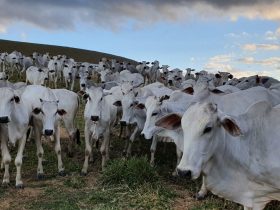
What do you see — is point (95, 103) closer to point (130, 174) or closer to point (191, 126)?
point (130, 174)

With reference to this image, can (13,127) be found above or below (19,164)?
above

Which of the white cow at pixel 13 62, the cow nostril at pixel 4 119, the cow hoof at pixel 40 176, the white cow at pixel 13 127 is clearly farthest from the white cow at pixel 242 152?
the white cow at pixel 13 62

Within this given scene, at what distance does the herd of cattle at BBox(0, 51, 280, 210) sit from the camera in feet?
18.9

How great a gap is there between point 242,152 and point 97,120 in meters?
5.43

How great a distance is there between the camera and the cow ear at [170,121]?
6203 millimetres

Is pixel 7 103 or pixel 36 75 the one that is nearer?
pixel 7 103

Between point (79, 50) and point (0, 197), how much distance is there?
239ft

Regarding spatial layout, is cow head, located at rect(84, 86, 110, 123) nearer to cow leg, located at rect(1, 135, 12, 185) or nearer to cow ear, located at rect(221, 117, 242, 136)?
cow leg, located at rect(1, 135, 12, 185)

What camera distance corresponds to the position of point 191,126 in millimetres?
5676

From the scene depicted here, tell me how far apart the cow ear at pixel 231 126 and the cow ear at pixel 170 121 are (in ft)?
2.11

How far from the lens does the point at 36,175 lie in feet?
36.2

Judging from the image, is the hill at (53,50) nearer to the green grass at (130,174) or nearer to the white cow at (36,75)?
the white cow at (36,75)

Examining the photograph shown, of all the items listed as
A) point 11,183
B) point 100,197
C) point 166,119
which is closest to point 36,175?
point 11,183

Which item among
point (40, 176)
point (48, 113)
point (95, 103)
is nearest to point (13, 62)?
point (95, 103)
